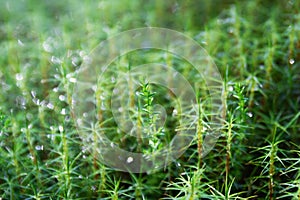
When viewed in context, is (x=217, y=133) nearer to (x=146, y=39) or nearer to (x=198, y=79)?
(x=198, y=79)

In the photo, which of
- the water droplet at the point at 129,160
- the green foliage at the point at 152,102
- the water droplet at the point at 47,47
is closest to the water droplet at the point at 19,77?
the green foliage at the point at 152,102

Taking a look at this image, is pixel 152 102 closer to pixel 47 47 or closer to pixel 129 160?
pixel 129 160

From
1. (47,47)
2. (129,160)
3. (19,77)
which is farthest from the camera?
(47,47)

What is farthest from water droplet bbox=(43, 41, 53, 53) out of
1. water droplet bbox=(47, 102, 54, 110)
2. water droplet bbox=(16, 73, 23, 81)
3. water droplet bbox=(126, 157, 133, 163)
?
water droplet bbox=(126, 157, 133, 163)

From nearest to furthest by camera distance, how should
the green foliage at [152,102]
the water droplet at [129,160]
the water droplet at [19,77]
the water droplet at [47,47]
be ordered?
the green foliage at [152,102], the water droplet at [129,160], the water droplet at [19,77], the water droplet at [47,47]

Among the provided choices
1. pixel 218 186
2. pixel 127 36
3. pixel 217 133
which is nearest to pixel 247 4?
pixel 127 36

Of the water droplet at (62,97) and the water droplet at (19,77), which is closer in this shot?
the water droplet at (62,97)

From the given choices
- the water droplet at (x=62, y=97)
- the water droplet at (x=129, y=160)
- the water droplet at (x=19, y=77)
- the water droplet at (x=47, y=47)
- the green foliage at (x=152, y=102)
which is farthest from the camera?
the water droplet at (x=47, y=47)

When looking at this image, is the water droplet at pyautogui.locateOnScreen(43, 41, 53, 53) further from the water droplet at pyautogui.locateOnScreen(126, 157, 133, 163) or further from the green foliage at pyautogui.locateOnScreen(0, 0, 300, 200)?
the water droplet at pyautogui.locateOnScreen(126, 157, 133, 163)

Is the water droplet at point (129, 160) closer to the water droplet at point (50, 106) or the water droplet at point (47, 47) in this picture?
the water droplet at point (50, 106)

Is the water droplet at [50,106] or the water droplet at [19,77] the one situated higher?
the water droplet at [19,77]

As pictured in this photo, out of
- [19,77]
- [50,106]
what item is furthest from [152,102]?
[19,77]

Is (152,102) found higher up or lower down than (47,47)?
lower down

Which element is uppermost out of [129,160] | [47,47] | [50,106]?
[47,47]
